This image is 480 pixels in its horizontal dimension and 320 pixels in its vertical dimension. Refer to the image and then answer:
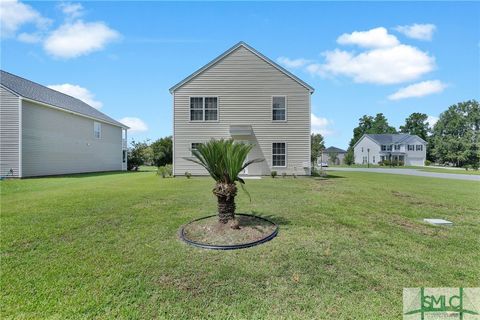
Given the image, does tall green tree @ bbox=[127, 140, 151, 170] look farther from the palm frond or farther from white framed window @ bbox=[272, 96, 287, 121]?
the palm frond

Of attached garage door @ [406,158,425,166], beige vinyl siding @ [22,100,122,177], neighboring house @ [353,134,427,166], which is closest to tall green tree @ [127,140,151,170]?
beige vinyl siding @ [22,100,122,177]

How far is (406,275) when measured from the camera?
3307 millimetres

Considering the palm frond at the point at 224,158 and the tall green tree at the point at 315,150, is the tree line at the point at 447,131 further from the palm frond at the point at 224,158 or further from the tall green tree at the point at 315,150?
the palm frond at the point at 224,158

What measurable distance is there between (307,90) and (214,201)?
11553mm

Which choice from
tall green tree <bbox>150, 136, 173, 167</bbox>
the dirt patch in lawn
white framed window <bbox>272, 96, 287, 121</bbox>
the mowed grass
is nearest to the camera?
the mowed grass

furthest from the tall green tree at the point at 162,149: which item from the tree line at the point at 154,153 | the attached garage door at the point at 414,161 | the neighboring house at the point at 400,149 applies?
the attached garage door at the point at 414,161

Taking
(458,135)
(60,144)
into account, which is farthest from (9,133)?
(458,135)

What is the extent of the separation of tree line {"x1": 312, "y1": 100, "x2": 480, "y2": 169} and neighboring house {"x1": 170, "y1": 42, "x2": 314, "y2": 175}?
62.8ft

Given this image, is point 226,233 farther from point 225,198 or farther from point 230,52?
point 230,52

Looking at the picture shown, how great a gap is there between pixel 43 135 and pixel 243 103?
45.5 ft

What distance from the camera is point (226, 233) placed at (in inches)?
179

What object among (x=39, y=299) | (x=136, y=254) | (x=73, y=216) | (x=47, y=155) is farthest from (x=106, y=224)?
(x=47, y=155)

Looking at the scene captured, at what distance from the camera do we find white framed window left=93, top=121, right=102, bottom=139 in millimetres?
23538

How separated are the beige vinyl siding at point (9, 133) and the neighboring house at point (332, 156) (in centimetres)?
4765
